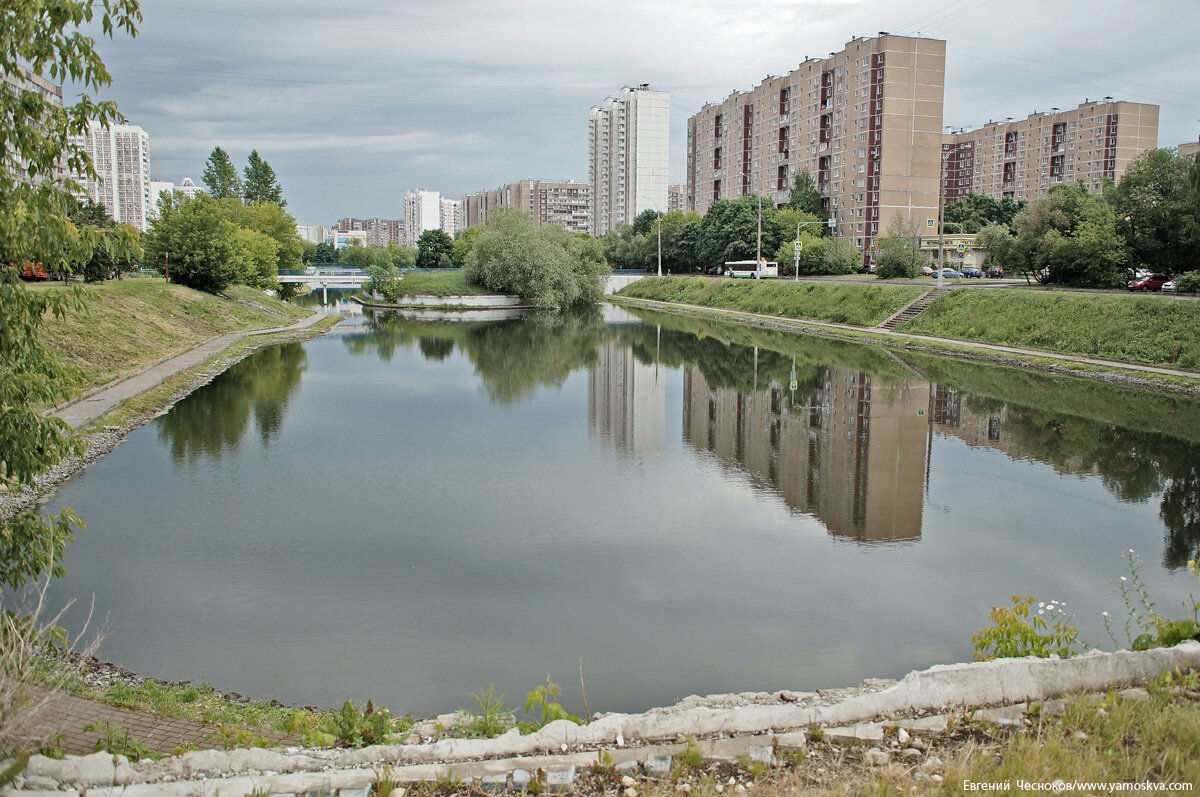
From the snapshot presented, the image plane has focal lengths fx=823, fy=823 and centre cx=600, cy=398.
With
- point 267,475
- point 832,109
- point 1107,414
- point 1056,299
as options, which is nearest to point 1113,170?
point 832,109

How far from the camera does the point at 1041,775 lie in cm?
525

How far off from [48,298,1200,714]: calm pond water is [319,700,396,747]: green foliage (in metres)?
1.08

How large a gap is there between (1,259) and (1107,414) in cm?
2534

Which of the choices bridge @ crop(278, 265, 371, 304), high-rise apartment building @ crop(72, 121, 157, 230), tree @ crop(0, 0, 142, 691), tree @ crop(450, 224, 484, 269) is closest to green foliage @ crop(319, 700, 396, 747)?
tree @ crop(0, 0, 142, 691)

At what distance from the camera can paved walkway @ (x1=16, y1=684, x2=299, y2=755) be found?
6.05 m

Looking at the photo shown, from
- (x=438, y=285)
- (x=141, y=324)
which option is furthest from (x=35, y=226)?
(x=438, y=285)

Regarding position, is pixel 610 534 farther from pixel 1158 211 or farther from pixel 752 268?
pixel 752 268

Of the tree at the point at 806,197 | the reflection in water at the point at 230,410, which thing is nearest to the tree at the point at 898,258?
the tree at the point at 806,197

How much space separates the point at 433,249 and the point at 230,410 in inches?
3404

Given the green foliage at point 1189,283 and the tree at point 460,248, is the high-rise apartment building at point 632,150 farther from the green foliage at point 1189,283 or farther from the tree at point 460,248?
the green foliage at point 1189,283

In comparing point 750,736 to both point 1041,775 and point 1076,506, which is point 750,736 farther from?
point 1076,506

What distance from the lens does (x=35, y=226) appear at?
6.18 meters

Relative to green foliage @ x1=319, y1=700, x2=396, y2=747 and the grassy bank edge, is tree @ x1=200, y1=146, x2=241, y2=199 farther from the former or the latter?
green foliage @ x1=319, y1=700, x2=396, y2=747

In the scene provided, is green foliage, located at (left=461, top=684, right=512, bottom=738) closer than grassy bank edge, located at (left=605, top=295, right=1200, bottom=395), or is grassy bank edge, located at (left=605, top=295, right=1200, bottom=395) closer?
green foliage, located at (left=461, top=684, right=512, bottom=738)
